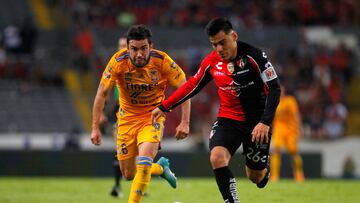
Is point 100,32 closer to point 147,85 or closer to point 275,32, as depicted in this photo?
point 275,32

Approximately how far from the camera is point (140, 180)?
33.1ft

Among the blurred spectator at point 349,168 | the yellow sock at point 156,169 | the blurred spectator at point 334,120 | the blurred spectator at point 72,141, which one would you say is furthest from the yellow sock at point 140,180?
the blurred spectator at point 334,120

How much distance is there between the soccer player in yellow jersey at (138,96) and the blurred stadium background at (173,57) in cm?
1142

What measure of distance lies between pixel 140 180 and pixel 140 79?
1482mm

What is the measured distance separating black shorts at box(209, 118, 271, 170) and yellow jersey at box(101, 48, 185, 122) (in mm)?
1014

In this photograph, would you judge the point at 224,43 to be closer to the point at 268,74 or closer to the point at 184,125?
the point at 268,74

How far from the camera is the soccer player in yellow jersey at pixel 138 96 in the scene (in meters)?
10.4

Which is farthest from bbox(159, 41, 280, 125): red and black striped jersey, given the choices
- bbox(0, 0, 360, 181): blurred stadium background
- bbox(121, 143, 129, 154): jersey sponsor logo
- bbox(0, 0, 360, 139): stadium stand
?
bbox(0, 0, 360, 139): stadium stand

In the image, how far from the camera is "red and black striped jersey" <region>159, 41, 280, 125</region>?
979 cm

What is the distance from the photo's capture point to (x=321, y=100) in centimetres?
2692

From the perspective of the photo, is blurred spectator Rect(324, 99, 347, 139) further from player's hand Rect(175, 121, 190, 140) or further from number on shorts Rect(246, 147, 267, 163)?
player's hand Rect(175, 121, 190, 140)

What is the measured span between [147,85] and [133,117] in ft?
1.65

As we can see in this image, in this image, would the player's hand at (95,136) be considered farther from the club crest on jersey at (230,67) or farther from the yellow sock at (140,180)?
the club crest on jersey at (230,67)

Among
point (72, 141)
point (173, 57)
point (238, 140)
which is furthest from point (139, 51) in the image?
point (173, 57)
